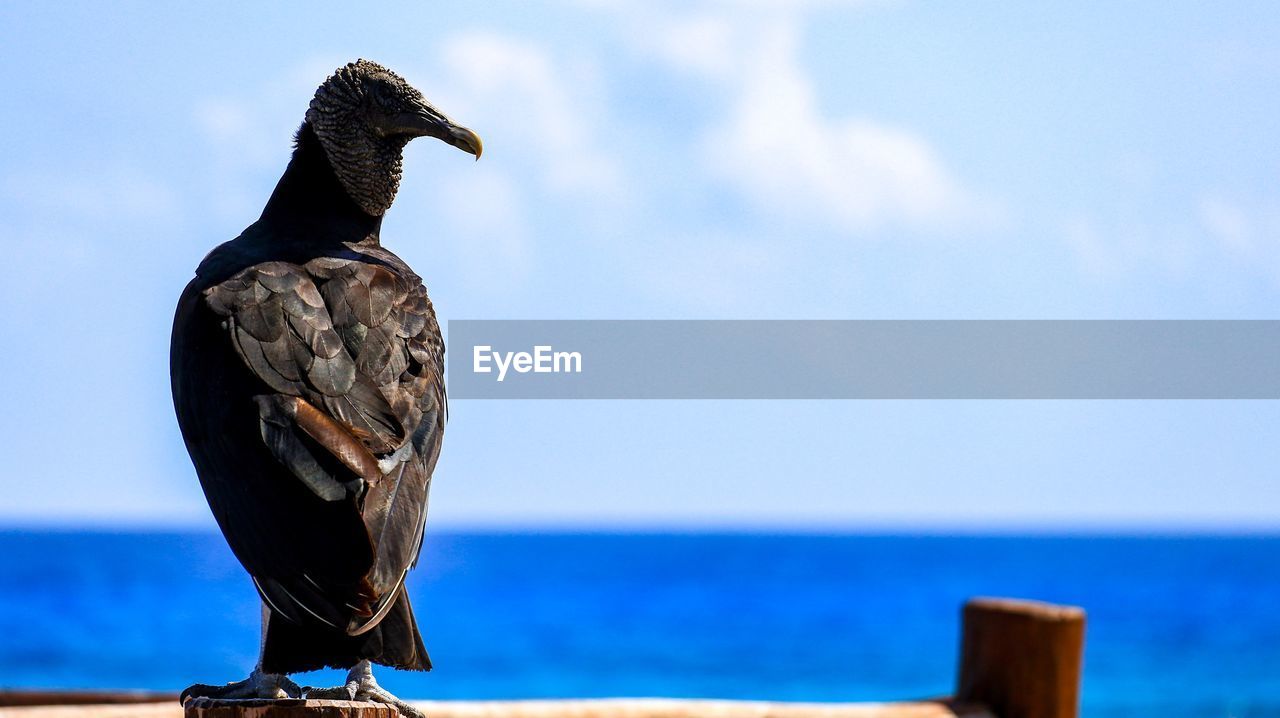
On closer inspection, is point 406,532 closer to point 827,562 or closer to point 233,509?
point 233,509

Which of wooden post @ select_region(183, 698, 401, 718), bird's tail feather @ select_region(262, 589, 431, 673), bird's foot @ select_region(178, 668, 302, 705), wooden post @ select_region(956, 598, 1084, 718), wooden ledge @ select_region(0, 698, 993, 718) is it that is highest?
wooden post @ select_region(956, 598, 1084, 718)

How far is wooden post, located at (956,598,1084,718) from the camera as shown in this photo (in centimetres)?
507

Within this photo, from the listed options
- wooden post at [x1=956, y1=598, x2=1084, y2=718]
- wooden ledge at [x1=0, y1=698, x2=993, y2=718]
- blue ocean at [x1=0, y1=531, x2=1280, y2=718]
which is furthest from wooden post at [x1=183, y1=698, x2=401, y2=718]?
blue ocean at [x1=0, y1=531, x2=1280, y2=718]

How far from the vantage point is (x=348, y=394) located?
9.91 feet

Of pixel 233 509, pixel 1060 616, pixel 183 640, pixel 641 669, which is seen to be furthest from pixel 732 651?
pixel 233 509

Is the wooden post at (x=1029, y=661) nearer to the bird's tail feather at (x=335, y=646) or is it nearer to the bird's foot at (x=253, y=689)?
the bird's tail feather at (x=335, y=646)

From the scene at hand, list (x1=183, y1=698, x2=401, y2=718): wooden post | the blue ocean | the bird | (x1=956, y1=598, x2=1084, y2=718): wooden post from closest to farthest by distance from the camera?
(x1=183, y1=698, x2=401, y2=718): wooden post → the bird → (x1=956, y1=598, x2=1084, y2=718): wooden post → the blue ocean

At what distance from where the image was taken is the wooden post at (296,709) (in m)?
2.58

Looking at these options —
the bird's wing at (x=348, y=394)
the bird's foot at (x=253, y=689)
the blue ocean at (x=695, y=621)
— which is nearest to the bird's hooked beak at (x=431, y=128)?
the bird's wing at (x=348, y=394)

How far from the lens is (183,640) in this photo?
94.8 ft

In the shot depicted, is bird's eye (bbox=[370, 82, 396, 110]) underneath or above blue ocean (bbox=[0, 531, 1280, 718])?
underneath

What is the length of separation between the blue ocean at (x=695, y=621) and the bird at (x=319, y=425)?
11.1 m

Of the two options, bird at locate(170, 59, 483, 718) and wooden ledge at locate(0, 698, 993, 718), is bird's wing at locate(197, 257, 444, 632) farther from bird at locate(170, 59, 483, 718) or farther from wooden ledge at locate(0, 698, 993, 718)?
wooden ledge at locate(0, 698, 993, 718)

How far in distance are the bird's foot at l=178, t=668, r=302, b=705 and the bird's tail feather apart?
4 centimetres
